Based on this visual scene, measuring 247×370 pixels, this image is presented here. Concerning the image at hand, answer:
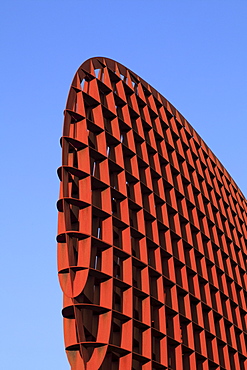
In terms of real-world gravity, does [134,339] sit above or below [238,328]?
below

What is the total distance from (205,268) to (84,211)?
16.6 meters

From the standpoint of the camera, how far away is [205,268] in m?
44.2

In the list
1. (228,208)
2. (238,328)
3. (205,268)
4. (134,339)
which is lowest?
(134,339)

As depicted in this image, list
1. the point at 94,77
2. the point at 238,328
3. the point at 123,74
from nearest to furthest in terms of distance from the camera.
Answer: the point at 94,77 < the point at 123,74 < the point at 238,328

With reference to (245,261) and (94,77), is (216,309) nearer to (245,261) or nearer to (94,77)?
(245,261)

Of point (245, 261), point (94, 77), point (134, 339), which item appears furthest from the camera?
point (245, 261)

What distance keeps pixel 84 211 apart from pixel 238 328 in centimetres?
2252

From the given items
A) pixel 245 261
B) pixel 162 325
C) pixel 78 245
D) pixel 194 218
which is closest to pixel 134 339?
pixel 162 325

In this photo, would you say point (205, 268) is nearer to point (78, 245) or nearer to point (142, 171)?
point (142, 171)

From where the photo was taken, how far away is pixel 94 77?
37250 mm

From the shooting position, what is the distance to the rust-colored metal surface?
29172 mm

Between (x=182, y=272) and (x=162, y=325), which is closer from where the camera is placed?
(x=162, y=325)

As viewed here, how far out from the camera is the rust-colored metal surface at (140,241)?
29.2 metres

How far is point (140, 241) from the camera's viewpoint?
1387 inches
